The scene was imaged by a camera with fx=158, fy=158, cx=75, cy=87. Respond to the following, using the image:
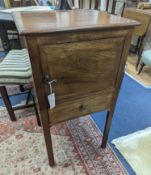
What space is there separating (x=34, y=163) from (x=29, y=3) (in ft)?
7.47

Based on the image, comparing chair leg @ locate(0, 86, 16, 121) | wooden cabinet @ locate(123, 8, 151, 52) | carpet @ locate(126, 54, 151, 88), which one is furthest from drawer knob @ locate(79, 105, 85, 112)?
wooden cabinet @ locate(123, 8, 151, 52)

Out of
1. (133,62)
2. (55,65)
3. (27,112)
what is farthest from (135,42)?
(55,65)

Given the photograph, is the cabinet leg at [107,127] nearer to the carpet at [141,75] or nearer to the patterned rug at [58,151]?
the patterned rug at [58,151]

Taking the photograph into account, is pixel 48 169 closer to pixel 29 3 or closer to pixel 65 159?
pixel 65 159

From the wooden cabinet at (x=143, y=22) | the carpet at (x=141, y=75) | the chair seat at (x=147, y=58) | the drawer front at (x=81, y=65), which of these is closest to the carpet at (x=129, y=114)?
the carpet at (x=141, y=75)

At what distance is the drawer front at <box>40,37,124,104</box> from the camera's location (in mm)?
685

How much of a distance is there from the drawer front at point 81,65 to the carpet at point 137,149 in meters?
0.65

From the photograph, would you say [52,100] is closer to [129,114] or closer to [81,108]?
[81,108]

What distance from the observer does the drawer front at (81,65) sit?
2.25 ft

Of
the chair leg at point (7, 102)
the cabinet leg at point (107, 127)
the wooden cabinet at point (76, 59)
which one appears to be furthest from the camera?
the chair leg at point (7, 102)

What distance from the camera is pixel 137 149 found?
128 cm

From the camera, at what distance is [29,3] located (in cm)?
243

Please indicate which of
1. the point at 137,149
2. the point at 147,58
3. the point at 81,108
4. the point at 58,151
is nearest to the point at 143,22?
the point at 147,58

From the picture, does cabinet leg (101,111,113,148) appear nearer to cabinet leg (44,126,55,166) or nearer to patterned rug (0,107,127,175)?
patterned rug (0,107,127,175)
